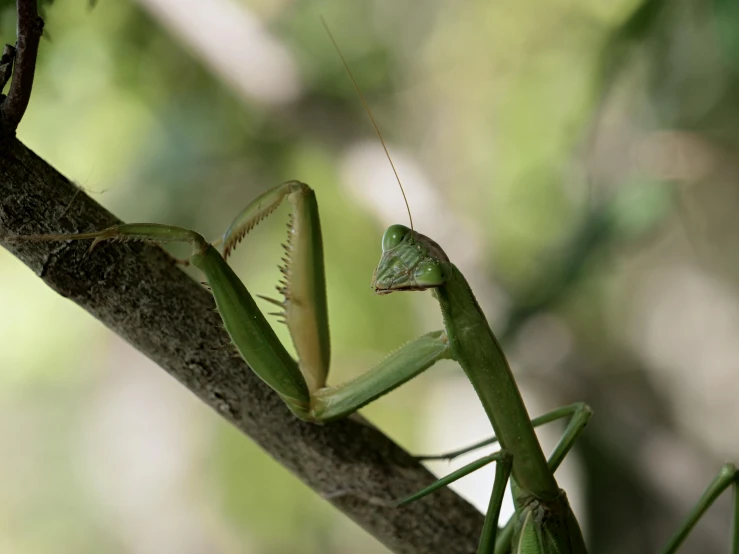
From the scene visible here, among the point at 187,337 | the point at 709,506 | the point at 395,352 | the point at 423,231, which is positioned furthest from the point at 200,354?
the point at 423,231

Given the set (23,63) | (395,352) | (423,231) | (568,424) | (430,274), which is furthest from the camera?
(423,231)

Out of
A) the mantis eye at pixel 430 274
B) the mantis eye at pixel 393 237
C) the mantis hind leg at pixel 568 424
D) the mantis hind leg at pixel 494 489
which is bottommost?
the mantis hind leg at pixel 494 489

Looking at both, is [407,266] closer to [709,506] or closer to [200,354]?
[200,354]

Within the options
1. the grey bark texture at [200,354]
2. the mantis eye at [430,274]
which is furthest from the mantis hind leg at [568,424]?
the mantis eye at [430,274]

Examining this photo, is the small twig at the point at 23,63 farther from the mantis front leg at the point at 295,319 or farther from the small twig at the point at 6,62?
the mantis front leg at the point at 295,319

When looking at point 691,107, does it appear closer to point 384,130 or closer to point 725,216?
point 725,216
